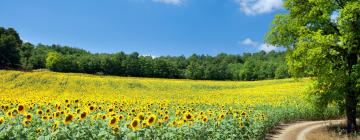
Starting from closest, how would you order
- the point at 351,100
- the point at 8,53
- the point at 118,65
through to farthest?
the point at 351,100, the point at 8,53, the point at 118,65

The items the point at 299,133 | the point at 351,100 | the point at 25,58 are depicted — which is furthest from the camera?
the point at 25,58

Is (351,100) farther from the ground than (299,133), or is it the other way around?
(351,100)

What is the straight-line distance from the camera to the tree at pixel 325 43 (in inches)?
766

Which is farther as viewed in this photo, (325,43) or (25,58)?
(25,58)

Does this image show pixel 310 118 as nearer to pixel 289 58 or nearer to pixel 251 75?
pixel 289 58

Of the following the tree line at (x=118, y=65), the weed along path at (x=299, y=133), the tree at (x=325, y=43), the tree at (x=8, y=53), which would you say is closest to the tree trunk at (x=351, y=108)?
the tree at (x=325, y=43)

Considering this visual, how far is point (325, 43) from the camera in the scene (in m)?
19.3

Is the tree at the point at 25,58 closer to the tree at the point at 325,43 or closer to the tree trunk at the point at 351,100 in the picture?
the tree at the point at 325,43

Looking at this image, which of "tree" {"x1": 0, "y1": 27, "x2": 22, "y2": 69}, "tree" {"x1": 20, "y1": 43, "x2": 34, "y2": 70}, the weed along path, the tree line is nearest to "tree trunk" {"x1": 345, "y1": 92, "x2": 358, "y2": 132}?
the weed along path

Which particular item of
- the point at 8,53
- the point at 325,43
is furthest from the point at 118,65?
the point at 325,43

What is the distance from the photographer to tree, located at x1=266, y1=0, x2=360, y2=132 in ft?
63.8

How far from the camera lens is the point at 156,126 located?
9.01m

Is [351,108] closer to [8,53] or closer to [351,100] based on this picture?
[351,100]

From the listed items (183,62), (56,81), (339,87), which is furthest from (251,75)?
(339,87)
